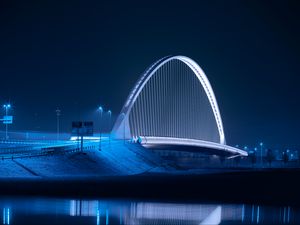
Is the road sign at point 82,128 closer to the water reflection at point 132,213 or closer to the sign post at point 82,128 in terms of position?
the sign post at point 82,128

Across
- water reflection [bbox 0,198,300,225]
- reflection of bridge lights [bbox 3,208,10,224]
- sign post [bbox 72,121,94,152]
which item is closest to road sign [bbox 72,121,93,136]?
sign post [bbox 72,121,94,152]

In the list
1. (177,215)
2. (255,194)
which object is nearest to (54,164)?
(255,194)

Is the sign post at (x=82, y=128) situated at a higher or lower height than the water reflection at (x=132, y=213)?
higher

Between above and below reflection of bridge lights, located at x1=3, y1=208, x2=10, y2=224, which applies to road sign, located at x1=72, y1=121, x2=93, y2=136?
above

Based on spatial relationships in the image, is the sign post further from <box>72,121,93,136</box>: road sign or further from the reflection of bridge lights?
the reflection of bridge lights

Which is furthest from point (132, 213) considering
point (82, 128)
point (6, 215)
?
point (82, 128)

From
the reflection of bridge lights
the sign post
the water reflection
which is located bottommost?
the water reflection

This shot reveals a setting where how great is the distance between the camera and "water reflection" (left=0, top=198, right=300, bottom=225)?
2116cm

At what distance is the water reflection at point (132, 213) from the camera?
2116 centimetres

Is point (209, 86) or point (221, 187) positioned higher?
point (209, 86)

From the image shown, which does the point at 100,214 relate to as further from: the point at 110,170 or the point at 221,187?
the point at 110,170

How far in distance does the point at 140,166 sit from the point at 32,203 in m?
40.8

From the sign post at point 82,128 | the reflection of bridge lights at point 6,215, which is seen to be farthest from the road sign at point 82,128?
the reflection of bridge lights at point 6,215

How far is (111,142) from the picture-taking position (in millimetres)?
70688
